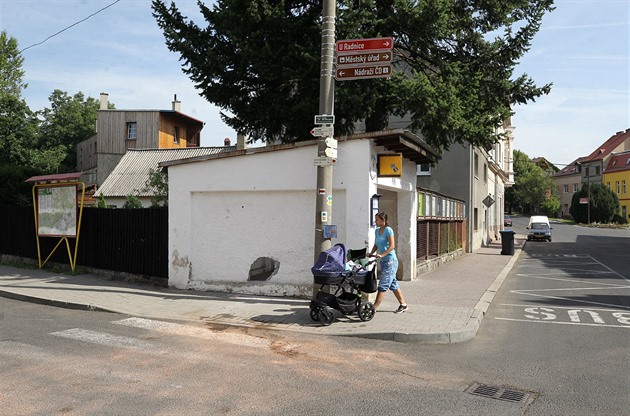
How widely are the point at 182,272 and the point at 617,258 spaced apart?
65.5 feet

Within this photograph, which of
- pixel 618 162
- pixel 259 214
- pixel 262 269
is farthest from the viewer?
pixel 618 162

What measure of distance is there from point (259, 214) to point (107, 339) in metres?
4.21

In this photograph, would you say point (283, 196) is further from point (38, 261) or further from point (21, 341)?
point (38, 261)

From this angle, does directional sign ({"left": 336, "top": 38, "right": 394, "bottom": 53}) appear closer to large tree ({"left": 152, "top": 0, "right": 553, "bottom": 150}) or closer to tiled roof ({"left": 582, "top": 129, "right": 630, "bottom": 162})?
large tree ({"left": 152, "top": 0, "right": 553, "bottom": 150})

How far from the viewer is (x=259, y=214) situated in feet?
34.7

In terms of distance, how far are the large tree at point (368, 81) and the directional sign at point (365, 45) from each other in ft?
9.34

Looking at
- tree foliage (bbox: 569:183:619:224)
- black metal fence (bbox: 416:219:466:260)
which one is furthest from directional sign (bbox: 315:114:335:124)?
tree foliage (bbox: 569:183:619:224)

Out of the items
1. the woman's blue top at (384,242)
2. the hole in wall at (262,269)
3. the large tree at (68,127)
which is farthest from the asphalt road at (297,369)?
the large tree at (68,127)

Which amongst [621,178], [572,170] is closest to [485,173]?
[621,178]

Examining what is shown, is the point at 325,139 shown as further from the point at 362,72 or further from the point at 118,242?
the point at 118,242

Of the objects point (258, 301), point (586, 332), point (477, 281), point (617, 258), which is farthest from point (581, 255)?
point (258, 301)

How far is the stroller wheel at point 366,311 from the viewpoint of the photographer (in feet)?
26.6

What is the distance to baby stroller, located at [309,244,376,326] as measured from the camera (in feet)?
25.8

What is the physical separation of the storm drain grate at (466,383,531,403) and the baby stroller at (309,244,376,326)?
298 cm
